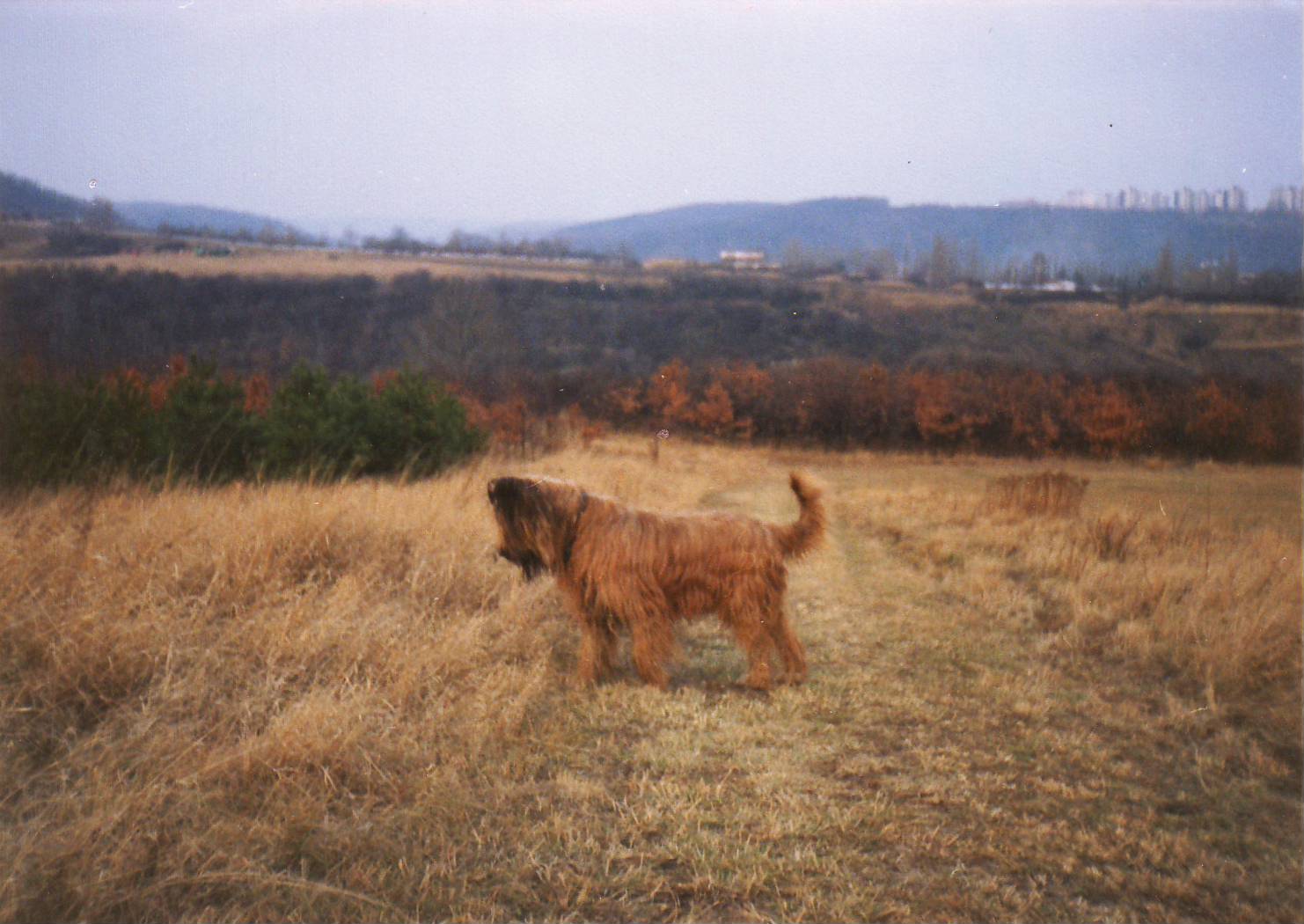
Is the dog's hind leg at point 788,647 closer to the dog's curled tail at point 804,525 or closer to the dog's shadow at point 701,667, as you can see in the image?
the dog's shadow at point 701,667

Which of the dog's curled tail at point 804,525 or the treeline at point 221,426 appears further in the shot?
the treeline at point 221,426

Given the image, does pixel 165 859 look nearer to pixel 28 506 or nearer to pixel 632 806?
pixel 632 806

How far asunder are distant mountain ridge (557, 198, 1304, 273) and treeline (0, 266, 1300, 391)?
18.6 inches

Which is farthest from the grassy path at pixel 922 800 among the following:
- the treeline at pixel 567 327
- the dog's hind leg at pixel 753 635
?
the treeline at pixel 567 327

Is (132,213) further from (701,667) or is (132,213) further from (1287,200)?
(1287,200)

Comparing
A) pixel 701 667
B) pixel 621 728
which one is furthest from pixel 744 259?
pixel 621 728

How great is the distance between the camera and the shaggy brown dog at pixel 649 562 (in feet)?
17.5

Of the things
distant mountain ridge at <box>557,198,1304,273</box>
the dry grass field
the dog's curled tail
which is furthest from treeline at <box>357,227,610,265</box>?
the dog's curled tail

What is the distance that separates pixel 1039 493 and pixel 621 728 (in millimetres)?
5050

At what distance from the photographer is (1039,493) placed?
8.38 metres

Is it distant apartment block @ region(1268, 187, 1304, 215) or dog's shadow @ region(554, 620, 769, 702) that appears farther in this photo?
distant apartment block @ region(1268, 187, 1304, 215)

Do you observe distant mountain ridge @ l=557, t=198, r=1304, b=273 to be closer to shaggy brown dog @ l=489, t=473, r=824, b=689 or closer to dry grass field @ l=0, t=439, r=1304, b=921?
dry grass field @ l=0, t=439, r=1304, b=921

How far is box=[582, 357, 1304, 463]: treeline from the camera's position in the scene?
24.9 feet

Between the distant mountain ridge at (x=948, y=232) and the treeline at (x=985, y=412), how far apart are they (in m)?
1.10
